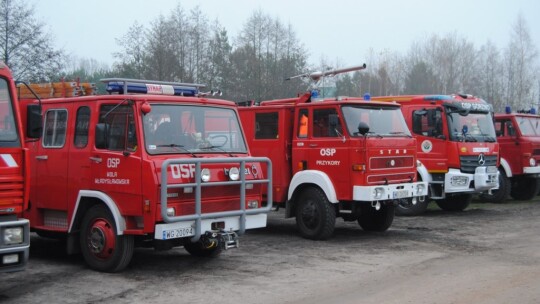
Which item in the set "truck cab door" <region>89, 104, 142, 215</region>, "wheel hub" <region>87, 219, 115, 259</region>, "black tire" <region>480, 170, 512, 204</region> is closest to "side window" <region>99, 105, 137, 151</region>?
"truck cab door" <region>89, 104, 142, 215</region>

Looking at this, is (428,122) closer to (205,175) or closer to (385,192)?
(385,192)

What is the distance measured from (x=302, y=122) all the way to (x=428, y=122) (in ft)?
13.3

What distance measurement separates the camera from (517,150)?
17547 millimetres

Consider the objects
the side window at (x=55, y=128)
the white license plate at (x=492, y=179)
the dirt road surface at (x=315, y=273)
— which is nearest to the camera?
the dirt road surface at (x=315, y=273)

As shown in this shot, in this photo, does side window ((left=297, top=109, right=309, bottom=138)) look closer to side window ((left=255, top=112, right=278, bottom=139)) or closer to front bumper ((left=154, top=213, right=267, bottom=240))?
side window ((left=255, top=112, right=278, bottom=139))

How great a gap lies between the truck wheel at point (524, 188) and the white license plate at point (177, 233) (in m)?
13.7

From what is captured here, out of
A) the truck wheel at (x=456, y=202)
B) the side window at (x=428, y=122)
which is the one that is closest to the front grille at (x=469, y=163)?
the side window at (x=428, y=122)

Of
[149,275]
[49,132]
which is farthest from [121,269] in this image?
[49,132]

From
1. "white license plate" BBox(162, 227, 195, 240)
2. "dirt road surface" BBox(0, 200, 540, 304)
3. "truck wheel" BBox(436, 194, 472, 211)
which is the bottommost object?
"dirt road surface" BBox(0, 200, 540, 304)

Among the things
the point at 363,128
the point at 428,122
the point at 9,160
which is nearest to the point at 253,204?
the point at 363,128

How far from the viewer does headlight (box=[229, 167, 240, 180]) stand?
8320 millimetres

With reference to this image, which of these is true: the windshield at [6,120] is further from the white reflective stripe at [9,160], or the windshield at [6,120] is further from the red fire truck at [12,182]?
the white reflective stripe at [9,160]

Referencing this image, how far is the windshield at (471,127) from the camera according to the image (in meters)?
14.3

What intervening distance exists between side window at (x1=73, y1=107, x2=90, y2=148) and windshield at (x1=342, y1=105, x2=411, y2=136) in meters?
4.65
